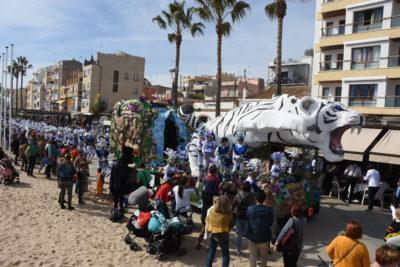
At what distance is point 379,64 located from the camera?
1021 inches

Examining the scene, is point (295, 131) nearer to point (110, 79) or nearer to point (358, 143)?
point (358, 143)

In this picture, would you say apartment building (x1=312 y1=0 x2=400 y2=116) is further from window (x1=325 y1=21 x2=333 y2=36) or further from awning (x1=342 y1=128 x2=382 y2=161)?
awning (x1=342 y1=128 x2=382 y2=161)

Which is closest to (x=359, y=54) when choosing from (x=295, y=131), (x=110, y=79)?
(x=295, y=131)

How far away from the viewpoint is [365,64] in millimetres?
26891

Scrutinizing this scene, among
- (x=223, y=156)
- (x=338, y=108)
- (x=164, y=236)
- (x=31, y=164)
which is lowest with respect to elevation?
(x=164, y=236)

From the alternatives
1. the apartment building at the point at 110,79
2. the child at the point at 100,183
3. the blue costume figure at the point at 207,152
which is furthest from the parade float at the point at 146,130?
the apartment building at the point at 110,79

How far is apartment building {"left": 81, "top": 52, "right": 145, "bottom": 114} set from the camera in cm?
6262

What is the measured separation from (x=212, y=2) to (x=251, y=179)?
17.0m

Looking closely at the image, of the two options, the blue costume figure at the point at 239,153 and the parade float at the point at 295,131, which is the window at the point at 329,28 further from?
the blue costume figure at the point at 239,153

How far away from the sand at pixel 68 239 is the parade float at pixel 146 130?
136 inches

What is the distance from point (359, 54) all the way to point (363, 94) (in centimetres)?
280

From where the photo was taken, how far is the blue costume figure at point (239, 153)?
1102cm

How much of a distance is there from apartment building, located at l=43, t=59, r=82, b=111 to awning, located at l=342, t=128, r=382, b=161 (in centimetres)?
7261

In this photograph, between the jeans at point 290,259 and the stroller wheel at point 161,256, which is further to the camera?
the stroller wheel at point 161,256
